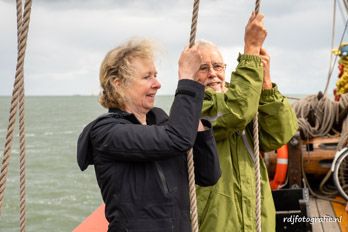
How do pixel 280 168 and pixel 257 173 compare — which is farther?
pixel 280 168

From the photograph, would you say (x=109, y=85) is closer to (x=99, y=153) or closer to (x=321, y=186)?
(x=99, y=153)

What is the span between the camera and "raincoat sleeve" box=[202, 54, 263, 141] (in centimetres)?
179

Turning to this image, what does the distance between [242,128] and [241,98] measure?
16 cm

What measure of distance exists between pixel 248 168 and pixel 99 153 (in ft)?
2.37

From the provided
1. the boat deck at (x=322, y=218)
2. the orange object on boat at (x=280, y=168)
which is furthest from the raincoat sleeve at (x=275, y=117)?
the orange object on boat at (x=280, y=168)

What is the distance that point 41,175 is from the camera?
53.1 feet

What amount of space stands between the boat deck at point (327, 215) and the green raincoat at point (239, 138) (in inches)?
74.6

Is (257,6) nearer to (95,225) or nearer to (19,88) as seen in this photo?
(19,88)

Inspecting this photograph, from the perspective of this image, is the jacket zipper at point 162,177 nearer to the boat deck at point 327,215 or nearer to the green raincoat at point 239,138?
the green raincoat at point 239,138

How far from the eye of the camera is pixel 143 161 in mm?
1498

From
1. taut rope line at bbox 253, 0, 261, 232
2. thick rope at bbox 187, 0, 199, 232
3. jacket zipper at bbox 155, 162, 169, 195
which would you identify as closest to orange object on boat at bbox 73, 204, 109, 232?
taut rope line at bbox 253, 0, 261, 232

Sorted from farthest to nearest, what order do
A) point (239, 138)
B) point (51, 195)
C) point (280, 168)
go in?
1. point (51, 195)
2. point (280, 168)
3. point (239, 138)

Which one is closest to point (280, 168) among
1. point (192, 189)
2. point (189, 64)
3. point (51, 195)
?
point (192, 189)

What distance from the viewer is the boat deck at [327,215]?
3.99m
